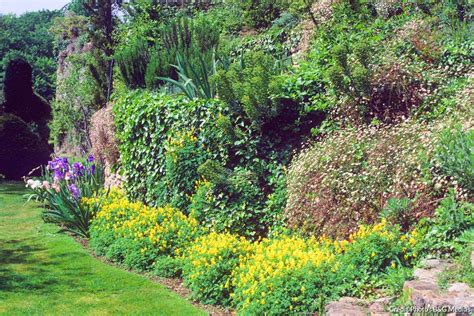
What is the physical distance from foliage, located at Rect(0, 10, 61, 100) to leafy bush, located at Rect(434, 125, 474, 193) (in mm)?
34882

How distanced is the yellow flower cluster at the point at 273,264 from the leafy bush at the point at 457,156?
54.1 inches

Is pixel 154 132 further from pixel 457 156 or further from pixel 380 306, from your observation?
pixel 380 306

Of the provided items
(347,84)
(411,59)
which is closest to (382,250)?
(347,84)

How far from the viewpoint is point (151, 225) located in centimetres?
781

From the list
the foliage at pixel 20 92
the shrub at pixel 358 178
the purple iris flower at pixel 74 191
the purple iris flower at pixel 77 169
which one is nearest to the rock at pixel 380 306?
the shrub at pixel 358 178

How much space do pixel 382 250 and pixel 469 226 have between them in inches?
30.8

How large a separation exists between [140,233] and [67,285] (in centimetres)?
117

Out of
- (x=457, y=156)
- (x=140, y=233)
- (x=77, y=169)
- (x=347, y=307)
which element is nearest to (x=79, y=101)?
(x=77, y=169)

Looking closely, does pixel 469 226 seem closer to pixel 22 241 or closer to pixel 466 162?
pixel 466 162

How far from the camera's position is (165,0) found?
19328 millimetres

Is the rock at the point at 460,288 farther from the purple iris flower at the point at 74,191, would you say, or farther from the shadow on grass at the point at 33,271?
the purple iris flower at the point at 74,191

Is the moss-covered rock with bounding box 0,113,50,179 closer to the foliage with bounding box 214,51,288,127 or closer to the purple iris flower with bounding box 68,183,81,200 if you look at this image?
the purple iris flower with bounding box 68,183,81,200

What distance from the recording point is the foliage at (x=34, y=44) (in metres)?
40.3

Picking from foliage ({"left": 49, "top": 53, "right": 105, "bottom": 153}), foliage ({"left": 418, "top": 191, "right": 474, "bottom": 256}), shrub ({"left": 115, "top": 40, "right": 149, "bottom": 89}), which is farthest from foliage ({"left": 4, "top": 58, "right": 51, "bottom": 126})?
foliage ({"left": 418, "top": 191, "right": 474, "bottom": 256})
